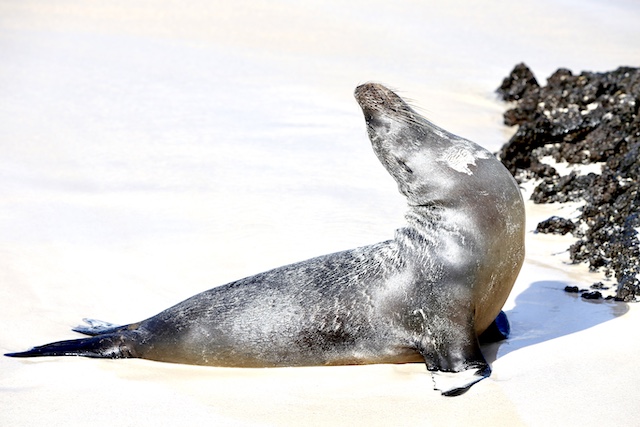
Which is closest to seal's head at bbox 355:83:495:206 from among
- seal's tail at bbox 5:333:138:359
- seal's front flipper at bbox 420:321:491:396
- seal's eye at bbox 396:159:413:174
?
seal's eye at bbox 396:159:413:174

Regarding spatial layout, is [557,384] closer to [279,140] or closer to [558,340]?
[558,340]

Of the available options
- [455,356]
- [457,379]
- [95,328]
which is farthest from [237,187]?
[457,379]

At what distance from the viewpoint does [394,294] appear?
5.18 m

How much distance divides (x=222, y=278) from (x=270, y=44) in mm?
8304

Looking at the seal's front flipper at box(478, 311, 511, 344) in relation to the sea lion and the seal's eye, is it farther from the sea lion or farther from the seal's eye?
the seal's eye

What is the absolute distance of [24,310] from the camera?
19.3 feet

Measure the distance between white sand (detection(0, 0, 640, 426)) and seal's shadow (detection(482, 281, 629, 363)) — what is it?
19 millimetres

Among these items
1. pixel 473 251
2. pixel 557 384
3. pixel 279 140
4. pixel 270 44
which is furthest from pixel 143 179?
pixel 270 44

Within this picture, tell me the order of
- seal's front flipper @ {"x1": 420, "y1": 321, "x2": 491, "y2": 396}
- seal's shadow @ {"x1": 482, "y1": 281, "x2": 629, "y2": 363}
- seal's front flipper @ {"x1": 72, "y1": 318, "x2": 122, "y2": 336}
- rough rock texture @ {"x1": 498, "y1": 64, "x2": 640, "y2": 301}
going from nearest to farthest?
seal's front flipper @ {"x1": 420, "y1": 321, "x2": 491, "y2": 396} < seal's shadow @ {"x1": 482, "y1": 281, "x2": 629, "y2": 363} < seal's front flipper @ {"x1": 72, "y1": 318, "x2": 122, "y2": 336} < rough rock texture @ {"x1": 498, "y1": 64, "x2": 640, "y2": 301}

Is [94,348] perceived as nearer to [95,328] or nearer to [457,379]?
[95,328]

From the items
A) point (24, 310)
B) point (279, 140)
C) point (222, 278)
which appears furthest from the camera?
point (279, 140)

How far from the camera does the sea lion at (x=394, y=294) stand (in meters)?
5.05

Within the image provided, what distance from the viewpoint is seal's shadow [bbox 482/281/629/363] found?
5.40 m

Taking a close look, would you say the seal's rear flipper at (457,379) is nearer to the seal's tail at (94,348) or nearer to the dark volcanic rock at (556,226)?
the seal's tail at (94,348)
